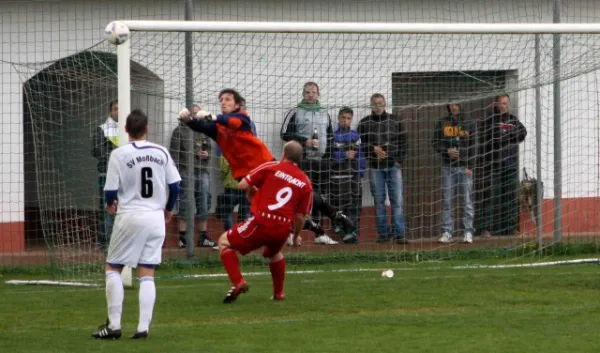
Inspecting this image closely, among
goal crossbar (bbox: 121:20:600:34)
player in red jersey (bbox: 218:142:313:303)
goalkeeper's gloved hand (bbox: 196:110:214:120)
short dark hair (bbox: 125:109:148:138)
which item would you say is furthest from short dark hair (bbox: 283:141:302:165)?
short dark hair (bbox: 125:109:148:138)

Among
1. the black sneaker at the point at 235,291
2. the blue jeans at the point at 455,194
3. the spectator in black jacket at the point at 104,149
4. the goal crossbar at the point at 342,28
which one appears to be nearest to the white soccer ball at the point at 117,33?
the goal crossbar at the point at 342,28

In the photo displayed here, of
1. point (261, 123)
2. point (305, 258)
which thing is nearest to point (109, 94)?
point (261, 123)

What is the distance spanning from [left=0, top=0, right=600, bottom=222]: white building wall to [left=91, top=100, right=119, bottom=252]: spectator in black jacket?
835mm

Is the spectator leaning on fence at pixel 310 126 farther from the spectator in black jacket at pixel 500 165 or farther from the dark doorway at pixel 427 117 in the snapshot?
the spectator in black jacket at pixel 500 165

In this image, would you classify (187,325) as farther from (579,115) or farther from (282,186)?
(579,115)

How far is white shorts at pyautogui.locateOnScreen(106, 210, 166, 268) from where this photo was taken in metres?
9.88

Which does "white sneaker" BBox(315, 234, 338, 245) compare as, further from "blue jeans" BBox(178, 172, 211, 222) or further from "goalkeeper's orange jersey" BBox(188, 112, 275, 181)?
"goalkeeper's orange jersey" BBox(188, 112, 275, 181)

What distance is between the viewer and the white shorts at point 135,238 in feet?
32.4

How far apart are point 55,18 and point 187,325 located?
743cm

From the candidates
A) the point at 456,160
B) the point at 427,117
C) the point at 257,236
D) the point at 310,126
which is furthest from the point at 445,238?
the point at 257,236

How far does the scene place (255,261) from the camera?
15852mm

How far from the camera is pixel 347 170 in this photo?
631 inches

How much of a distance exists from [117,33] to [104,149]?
3069mm

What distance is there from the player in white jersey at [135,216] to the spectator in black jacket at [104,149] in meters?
4.77
